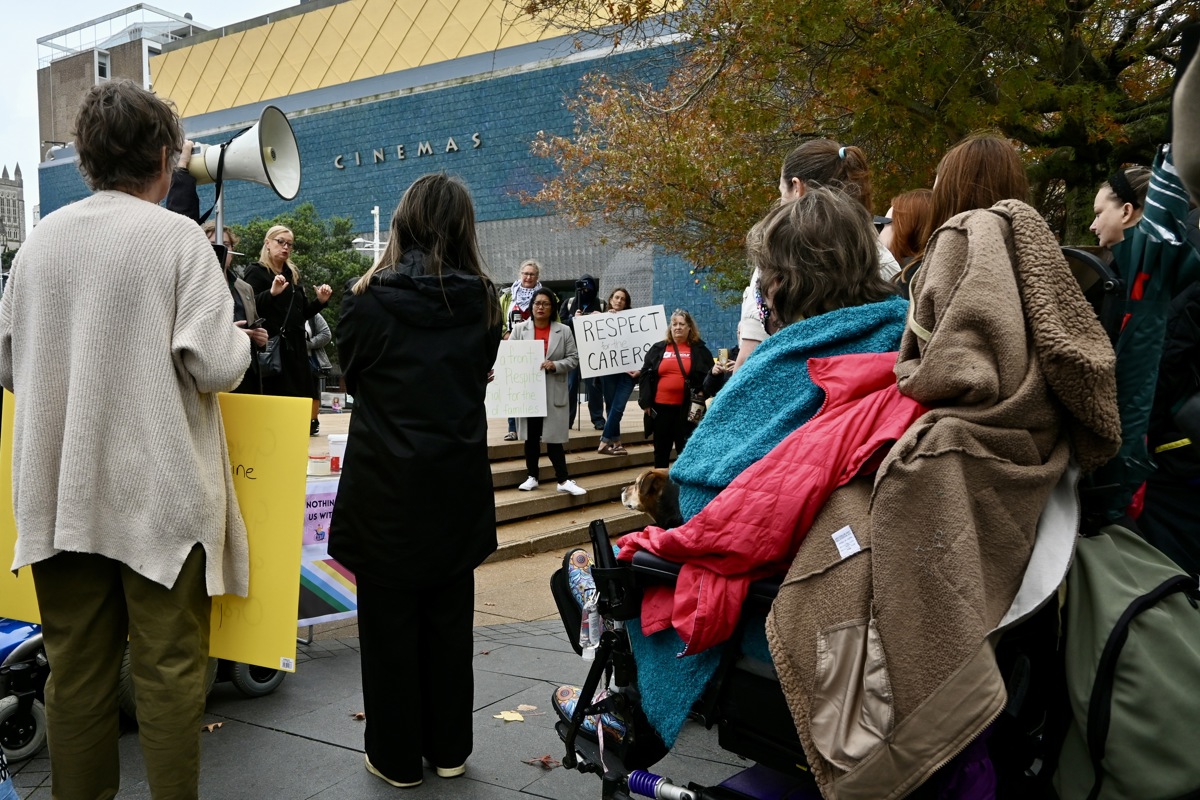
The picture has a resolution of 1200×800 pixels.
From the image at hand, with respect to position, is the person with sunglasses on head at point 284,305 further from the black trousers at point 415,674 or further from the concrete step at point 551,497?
the black trousers at point 415,674

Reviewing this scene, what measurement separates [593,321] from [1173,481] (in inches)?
334

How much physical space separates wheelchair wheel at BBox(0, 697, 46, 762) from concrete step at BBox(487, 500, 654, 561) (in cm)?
401

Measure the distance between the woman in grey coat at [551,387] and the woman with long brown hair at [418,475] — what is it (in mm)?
5533

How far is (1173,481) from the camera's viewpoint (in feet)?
10.1

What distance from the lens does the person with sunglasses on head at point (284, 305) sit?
690 cm

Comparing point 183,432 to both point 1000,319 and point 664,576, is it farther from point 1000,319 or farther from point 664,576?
point 1000,319

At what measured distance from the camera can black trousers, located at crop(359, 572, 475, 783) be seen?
334cm

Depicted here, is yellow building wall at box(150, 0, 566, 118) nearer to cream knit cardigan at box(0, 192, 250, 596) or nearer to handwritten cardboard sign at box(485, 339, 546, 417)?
handwritten cardboard sign at box(485, 339, 546, 417)

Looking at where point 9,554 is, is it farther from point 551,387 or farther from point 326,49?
point 326,49

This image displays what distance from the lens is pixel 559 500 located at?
9008 mm

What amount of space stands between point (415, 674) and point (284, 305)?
4.31 metres

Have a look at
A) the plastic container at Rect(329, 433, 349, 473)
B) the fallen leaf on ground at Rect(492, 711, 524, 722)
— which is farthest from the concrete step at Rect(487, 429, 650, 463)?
the fallen leaf on ground at Rect(492, 711, 524, 722)

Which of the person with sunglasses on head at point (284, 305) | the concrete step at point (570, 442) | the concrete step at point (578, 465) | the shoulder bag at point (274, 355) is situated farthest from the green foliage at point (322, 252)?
the shoulder bag at point (274, 355)

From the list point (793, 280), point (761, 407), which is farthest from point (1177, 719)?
point (793, 280)
